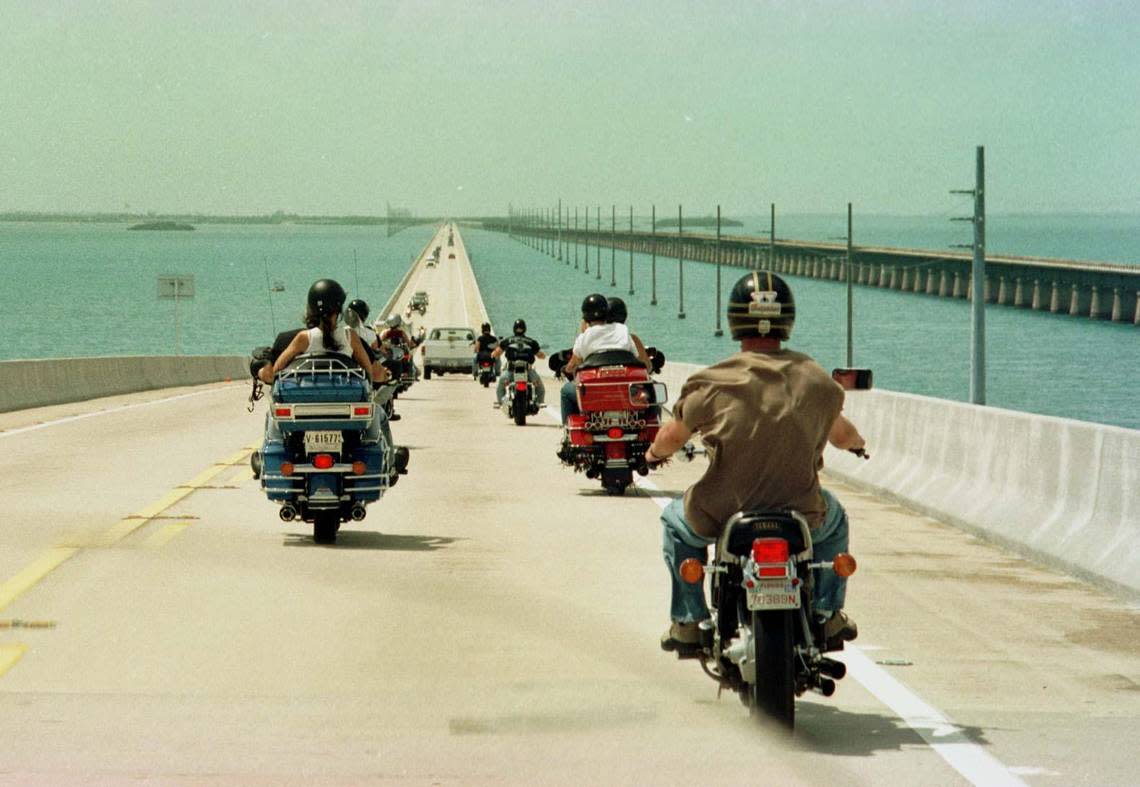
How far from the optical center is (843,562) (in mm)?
6910

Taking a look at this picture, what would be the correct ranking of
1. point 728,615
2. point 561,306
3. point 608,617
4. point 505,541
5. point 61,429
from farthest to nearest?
point 561,306 → point 61,429 → point 505,541 → point 608,617 → point 728,615

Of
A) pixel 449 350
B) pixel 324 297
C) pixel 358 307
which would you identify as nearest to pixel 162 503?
pixel 358 307

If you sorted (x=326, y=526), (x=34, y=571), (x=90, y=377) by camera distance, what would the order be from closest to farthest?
(x=34, y=571) → (x=326, y=526) → (x=90, y=377)

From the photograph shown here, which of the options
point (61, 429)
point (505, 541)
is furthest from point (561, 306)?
point (505, 541)

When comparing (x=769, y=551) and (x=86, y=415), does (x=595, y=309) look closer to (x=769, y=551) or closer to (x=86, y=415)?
(x=769, y=551)

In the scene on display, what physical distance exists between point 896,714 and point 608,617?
2.74 metres

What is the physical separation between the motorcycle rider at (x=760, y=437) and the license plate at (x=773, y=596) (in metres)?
0.38

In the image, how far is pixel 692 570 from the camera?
702 cm

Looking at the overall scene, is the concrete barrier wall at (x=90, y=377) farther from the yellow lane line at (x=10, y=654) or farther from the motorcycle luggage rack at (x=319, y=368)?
the yellow lane line at (x=10, y=654)

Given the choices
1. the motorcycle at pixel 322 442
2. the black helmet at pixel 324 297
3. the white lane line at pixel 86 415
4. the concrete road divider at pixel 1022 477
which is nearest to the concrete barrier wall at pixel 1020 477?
the concrete road divider at pixel 1022 477

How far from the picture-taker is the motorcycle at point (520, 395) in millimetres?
29016

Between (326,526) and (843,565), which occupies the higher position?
(843,565)

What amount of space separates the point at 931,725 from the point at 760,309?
1.71 metres

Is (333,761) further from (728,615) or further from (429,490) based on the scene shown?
(429,490)
